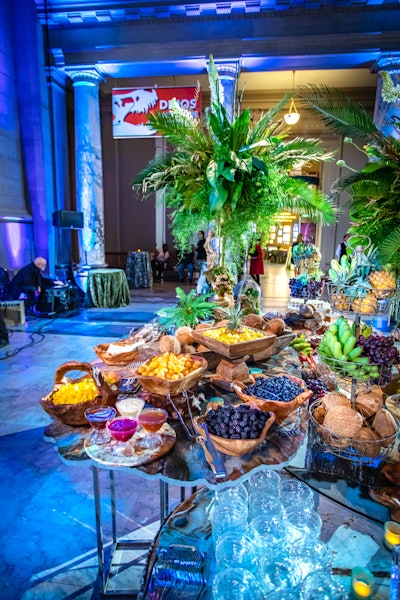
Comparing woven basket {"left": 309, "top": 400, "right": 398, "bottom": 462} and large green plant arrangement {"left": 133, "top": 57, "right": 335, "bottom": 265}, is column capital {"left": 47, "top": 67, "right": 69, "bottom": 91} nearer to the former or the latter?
large green plant arrangement {"left": 133, "top": 57, "right": 335, "bottom": 265}

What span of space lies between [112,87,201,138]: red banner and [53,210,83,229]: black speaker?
1.90m

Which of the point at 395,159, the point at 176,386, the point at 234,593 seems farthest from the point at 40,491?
the point at 395,159

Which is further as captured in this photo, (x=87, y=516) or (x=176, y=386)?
(x=87, y=516)

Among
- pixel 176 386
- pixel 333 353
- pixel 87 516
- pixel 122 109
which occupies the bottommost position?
pixel 87 516

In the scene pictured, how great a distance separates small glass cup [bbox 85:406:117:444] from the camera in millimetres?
1524

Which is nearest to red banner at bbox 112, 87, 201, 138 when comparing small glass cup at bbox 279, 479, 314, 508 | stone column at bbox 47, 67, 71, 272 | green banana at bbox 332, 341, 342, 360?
stone column at bbox 47, 67, 71, 272

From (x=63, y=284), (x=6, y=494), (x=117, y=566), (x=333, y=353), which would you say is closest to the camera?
(x=333, y=353)

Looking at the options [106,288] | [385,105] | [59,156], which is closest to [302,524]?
[106,288]

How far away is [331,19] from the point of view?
7.57 metres

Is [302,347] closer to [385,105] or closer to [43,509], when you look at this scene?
[43,509]

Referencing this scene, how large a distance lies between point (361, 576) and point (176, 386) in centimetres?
93

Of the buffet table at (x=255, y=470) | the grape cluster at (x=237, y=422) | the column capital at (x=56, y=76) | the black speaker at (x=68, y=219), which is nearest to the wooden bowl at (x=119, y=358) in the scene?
the buffet table at (x=255, y=470)

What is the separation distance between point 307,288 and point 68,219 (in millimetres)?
6042

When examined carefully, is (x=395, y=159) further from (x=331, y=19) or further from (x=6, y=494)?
(x=331, y=19)
